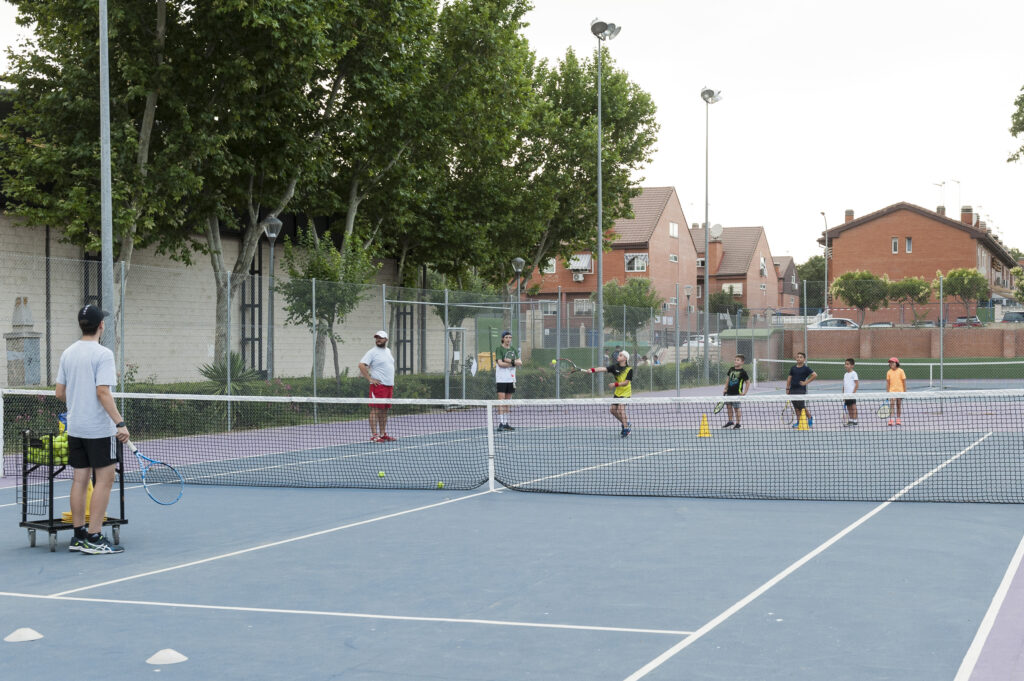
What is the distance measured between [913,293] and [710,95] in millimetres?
24823

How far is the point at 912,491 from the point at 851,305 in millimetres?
41769

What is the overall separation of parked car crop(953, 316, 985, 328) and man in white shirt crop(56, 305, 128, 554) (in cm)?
4119

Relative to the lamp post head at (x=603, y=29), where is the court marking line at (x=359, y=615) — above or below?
below

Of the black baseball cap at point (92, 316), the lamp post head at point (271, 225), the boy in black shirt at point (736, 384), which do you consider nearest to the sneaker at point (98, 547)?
the black baseball cap at point (92, 316)

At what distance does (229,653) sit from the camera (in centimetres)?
503

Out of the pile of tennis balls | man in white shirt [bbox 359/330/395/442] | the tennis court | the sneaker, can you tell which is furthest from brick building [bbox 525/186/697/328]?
the sneaker

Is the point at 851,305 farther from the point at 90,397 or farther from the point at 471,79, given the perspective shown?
the point at 90,397

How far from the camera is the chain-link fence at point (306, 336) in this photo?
714 inches

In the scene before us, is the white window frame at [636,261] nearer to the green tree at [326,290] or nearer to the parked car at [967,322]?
the parked car at [967,322]

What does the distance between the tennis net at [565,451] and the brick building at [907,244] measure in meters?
49.3

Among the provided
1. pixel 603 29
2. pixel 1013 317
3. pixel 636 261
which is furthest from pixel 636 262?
pixel 603 29

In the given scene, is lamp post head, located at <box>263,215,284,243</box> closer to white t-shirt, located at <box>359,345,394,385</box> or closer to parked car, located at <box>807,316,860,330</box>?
white t-shirt, located at <box>359,345,394,385</box>

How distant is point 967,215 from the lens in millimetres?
78250

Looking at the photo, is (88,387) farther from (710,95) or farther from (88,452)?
(710,95)
